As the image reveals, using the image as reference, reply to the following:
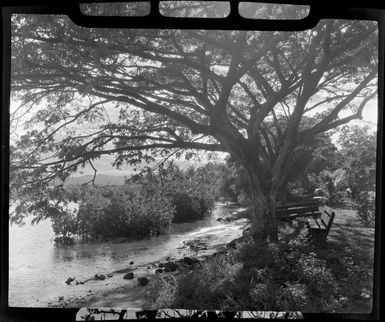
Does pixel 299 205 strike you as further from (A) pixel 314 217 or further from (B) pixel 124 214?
(B) pixel 124 214

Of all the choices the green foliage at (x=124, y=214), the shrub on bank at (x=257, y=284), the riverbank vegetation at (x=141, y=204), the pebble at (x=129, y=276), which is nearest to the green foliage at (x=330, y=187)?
the shrub on bank at (x=257, y=284)

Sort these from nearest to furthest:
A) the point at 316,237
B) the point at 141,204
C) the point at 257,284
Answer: the point at 257,284 < the point at 141,204 < the point at 316,237

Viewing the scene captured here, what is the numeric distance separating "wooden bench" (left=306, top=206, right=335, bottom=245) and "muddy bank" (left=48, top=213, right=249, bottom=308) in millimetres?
462

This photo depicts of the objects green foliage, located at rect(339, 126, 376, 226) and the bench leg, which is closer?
green foliage, located at rect(339, 126, 376, 226)

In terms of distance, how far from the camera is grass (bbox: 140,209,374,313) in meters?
2.02

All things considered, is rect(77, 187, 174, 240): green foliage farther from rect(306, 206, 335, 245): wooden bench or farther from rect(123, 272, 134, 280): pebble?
rect(306, 206, 335, 245): wooden bench

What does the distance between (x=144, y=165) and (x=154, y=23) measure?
1.40m

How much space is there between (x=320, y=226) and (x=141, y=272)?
1320 mm

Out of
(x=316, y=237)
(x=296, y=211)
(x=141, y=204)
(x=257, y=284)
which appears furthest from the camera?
(x=296, y=211)

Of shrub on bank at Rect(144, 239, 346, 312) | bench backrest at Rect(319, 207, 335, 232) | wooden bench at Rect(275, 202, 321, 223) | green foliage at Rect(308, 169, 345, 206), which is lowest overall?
shrub on bank at Rect(144, 239, 346, 312)

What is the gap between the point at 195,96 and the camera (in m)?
2.79

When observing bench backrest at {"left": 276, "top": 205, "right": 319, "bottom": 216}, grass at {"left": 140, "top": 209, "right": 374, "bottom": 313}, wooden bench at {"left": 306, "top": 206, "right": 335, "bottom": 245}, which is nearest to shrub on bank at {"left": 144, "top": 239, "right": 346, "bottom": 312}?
grass at {"left": 140, "top": 209, "right": 374, "bottom": 313}

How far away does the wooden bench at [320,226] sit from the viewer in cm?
256

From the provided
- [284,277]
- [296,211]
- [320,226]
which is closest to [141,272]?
[284,277]
